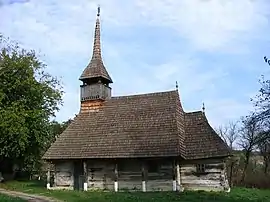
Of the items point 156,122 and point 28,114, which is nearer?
point 156,122

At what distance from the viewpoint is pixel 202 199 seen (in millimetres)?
23688

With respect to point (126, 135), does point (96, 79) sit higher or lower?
higher

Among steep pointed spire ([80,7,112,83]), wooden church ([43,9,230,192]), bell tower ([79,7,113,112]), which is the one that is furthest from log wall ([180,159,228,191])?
steep pointed spire ([80,7,112,83])

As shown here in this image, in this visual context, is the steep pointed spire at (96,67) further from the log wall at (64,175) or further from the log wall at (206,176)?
the log wall at (206,176)

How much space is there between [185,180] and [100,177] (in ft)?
21.2

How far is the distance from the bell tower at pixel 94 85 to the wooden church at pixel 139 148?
0.09m

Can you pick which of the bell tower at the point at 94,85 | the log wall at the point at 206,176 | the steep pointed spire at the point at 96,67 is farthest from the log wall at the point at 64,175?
the log wall at the point at 206,176

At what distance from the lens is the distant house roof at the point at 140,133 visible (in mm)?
30203

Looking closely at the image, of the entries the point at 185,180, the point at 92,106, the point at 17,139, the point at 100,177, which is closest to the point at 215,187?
the point at 185,180

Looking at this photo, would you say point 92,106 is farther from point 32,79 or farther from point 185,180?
point 185,180

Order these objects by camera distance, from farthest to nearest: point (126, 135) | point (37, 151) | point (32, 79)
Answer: point (37, 151) → point (32, 79) → point (126, 135)

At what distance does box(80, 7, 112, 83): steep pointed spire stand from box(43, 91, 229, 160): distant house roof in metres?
2.43

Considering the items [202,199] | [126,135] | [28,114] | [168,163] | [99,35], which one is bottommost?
[202,199]

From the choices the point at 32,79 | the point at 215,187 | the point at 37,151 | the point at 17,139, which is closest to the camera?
the point at 215,187
